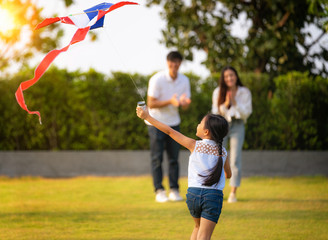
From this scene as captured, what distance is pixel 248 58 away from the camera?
521 inches

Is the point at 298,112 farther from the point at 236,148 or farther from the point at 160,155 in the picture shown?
the point at 160,155

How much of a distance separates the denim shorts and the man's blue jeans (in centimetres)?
361

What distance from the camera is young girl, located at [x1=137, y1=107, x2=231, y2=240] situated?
3.95 m

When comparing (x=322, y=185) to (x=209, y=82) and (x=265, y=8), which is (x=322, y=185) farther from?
(x=265, y=8)

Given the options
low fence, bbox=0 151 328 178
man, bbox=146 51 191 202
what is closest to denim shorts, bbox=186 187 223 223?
man, bbox=146 51 191 202

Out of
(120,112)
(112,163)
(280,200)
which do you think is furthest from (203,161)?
(120,112)

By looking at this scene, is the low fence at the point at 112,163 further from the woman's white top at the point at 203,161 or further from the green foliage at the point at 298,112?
the woman's white top at the point at 203,161

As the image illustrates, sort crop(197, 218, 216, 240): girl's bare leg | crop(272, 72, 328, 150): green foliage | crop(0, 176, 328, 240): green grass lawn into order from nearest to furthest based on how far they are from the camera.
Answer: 1. crop(197, 218, 216, 240): girl's bare leg
2. crop(0, 176, 328, 240): green grass lawn
3. crop(272, 72, 328, 150): green foliage

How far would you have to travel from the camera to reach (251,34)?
44.1ft

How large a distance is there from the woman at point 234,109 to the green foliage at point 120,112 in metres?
4.15

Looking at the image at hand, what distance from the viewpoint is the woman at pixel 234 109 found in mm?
7402

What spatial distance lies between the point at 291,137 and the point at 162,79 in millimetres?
4944

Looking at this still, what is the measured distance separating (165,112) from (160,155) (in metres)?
0.66

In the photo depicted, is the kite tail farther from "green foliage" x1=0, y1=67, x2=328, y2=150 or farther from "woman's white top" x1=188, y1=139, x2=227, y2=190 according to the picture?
"green foliage" x1=0, y1=67, x2=328, y2=150
